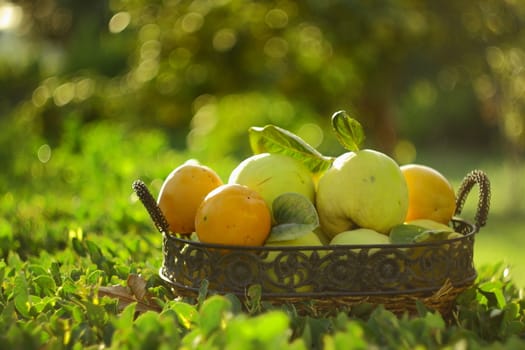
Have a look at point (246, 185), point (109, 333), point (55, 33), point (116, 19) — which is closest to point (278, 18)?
point (116, 19)

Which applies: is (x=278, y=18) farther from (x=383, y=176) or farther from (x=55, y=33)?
(x=55, y=33)

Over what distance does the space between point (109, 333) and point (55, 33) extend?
977 inches

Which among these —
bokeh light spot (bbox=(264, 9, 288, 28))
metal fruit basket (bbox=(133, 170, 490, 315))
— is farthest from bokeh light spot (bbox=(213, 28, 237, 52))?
metal fruit basket (bbox=(133, 170, 490, 315))

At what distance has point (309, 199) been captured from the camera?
1977 millimetres

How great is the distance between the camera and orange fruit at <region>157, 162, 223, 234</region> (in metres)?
2.05

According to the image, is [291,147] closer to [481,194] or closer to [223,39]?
[481,194]

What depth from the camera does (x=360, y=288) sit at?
1.78 meters

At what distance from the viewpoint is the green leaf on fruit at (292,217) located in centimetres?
183

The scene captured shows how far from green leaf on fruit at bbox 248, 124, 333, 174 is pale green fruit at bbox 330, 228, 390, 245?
24 centimetres

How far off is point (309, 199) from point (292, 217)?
0.11 meters

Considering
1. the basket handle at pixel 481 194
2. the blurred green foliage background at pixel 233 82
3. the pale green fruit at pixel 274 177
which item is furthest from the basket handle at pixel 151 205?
the blurred green foliage background at pixel 233 82

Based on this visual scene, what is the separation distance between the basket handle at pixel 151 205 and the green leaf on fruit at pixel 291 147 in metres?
0.33

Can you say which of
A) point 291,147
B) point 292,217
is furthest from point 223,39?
point 292,217

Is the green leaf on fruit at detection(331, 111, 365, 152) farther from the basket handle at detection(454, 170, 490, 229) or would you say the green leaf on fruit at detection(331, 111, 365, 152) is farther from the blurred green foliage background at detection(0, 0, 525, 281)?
the blurred green foliage background at detection(0, 0, 525, 281)
